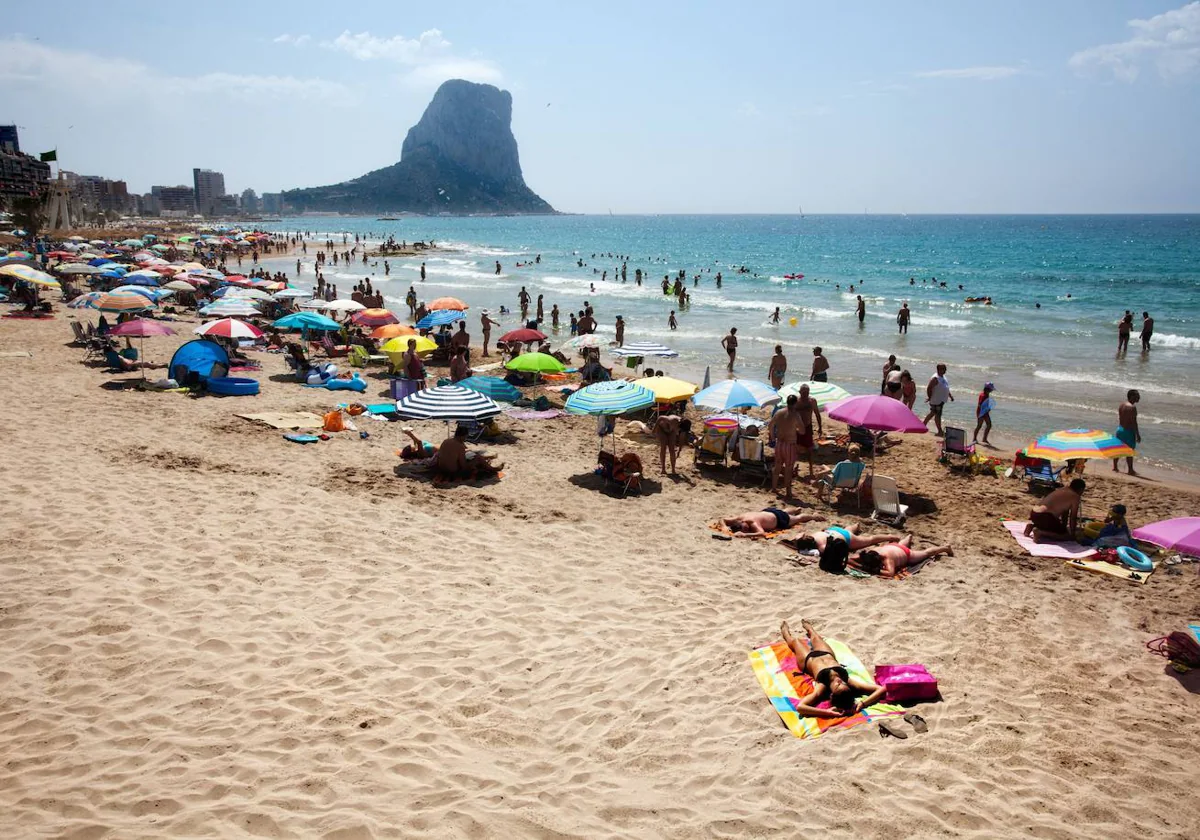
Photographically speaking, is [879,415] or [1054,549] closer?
[1054,549]

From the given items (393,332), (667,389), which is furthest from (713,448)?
(393,332)

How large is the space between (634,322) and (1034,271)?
39.4 meters

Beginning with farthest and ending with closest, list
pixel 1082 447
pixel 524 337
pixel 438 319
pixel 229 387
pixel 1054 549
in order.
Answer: pixel 438 319 → pixel 524 337 → pixel 229 387 → pixel 1082 447 → pixel 1054 549

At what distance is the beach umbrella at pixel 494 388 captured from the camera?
506 inches

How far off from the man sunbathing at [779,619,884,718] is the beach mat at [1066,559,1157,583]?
13.9ft

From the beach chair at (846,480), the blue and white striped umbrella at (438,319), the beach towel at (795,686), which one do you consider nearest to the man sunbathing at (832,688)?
the beach towel at (795,686)

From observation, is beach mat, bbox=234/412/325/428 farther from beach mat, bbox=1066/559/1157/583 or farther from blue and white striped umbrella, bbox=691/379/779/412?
beach mat, bbox=1066/559/1157/583

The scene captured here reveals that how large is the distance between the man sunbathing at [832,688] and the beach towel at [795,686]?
0.04m

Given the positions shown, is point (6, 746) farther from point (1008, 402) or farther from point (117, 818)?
point (1008, 402)

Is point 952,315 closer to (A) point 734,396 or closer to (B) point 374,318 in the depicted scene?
(B) point 374,318

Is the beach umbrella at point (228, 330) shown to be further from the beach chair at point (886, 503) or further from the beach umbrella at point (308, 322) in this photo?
the beach chair at point (886, 503)

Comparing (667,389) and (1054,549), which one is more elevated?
(667,389)

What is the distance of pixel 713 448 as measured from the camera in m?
10.8

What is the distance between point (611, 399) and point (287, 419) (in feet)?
17.9
